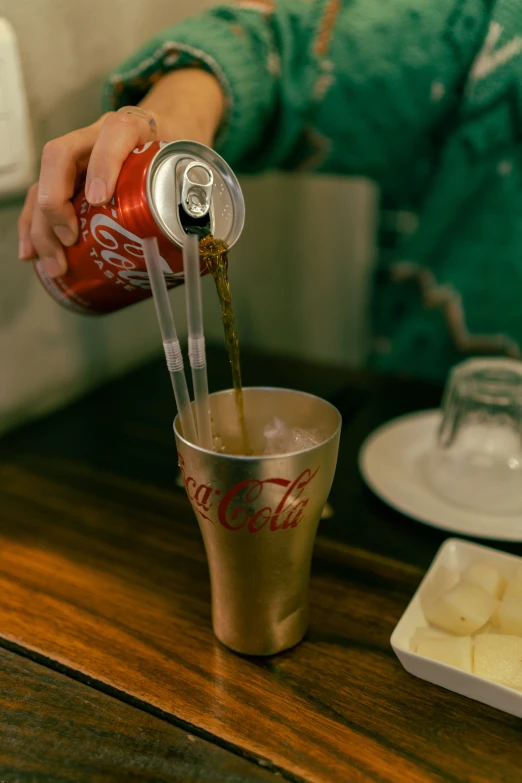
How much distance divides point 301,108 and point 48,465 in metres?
0.57

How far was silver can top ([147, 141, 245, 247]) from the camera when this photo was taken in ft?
1.51

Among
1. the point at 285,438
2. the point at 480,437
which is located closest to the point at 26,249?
the point at 285,438

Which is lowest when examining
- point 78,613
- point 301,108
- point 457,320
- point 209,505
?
point 457,320

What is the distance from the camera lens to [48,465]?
80 centimetres

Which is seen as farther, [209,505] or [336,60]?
[336,60]

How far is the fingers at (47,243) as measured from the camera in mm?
582

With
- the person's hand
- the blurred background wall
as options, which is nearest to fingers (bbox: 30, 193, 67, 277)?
the person's hand

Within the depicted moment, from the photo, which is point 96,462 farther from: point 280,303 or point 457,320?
point 280,303

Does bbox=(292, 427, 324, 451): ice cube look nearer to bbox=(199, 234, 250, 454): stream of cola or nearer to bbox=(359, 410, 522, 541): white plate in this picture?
bbox=(199, 234, 250, 454): stream of cola

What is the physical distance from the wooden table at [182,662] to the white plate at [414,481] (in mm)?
17

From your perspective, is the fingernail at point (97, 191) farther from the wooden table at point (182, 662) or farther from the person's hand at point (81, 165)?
the wooden table at point (182, 662)

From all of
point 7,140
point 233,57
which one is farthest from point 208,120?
point 7,140

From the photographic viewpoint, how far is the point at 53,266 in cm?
59

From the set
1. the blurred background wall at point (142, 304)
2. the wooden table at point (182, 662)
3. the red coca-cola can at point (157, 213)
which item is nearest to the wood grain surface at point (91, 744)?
the wooden table at point (182, 662)
